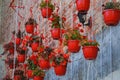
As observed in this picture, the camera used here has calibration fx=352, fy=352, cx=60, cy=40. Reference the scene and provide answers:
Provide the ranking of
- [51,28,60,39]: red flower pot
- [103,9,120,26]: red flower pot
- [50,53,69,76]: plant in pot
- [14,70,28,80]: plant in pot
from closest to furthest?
[103,9,120,26]: red flower pot < [50,53,69,76]: plant in pot < [51,28,60,39]: red flower pot < [14,70,28,80]: plant in pot

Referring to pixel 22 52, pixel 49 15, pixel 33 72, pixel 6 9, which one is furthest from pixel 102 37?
pixel 6 9

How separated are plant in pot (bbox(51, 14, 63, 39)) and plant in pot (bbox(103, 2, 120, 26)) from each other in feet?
4.21

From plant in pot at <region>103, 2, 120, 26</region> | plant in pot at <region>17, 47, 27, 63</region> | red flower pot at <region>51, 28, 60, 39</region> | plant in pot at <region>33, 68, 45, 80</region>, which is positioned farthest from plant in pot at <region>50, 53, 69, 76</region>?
plant in pot at <region>17, 47, 27, 63</region>

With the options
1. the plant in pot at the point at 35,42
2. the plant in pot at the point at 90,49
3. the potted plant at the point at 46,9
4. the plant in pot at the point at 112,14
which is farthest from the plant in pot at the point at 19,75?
the plant in pot at the point at 112,14

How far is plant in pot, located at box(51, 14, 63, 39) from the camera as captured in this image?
4510mm

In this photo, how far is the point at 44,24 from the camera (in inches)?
251

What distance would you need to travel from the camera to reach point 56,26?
4.59m

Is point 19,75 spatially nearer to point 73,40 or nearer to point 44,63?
point 44,63

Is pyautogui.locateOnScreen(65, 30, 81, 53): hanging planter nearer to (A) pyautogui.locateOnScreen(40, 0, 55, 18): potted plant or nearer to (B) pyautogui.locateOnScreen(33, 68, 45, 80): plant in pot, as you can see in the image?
(A) pyautogui.locateOnScreen(40, 0, 55, 18): potted plant

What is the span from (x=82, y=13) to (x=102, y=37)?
1.44ft

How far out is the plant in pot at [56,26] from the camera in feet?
14.8

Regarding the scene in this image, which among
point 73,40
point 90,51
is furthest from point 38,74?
point 90,51

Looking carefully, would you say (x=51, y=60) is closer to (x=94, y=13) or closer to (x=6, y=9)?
(x=94, y=13)

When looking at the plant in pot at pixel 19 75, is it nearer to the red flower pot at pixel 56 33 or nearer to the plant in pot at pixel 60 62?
the red flower pot at pixel 56 33
